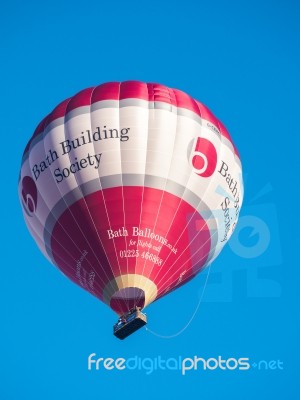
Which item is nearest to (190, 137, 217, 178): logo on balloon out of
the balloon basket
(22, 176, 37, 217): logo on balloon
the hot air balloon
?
the hot air balloon

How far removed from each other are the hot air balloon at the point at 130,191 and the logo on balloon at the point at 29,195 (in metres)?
0.02

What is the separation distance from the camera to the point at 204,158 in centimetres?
1684

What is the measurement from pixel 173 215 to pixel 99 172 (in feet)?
4.92

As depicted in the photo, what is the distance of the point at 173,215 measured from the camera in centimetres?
1617

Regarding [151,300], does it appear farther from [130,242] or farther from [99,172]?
[99,172]

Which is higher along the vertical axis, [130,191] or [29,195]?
[29,195]

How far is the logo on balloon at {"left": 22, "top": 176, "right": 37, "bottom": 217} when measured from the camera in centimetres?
1714

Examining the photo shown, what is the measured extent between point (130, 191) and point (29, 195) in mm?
2200

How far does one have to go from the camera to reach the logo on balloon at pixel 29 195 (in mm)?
17141

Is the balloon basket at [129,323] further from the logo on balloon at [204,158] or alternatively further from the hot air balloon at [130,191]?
the logo on balloon at [204,158]

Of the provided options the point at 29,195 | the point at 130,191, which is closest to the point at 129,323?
the point at 130,191

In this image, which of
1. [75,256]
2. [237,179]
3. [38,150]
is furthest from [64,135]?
[237,179]

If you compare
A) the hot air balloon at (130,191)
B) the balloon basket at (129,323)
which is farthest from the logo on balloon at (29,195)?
the balloon basket at (129,323)

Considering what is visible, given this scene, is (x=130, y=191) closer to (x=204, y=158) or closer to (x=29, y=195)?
(x=204, y=158)
